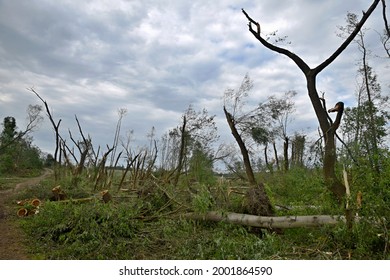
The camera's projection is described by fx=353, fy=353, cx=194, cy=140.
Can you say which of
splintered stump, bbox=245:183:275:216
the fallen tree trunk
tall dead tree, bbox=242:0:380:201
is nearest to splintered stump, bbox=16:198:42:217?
the fallen tree trunk

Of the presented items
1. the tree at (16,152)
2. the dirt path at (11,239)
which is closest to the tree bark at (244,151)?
the dirt path at (11,239)

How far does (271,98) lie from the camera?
14375mm

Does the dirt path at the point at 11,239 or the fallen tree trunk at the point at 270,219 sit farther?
the fallen tree trunk at the point at 270,219

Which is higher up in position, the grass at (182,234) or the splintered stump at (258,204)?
the splintered stump at (258,204)

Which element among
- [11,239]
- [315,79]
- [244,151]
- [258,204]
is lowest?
[11,239]

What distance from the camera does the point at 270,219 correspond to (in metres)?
5.01

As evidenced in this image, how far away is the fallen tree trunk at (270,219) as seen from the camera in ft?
15.1

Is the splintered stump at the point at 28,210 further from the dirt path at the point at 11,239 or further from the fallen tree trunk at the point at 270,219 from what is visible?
the fallen tree trunk at the point at 270,219

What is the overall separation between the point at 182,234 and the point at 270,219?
4.19ft

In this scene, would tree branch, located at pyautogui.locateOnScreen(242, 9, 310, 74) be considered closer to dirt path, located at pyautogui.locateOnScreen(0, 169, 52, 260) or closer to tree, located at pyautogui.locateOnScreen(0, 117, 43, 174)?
dirt path, located at pyautogui.locateOnScreen(0, 169, 52, 260)

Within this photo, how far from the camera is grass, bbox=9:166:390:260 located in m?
3.92

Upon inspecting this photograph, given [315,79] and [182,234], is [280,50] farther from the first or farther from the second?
[182,234]

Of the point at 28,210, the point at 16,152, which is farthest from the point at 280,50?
the point at 16,152

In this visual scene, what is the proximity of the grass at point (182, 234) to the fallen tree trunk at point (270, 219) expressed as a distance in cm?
9
